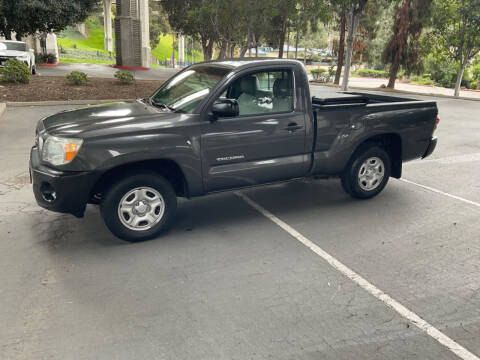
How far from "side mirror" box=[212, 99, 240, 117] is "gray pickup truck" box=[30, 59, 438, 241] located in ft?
0.04

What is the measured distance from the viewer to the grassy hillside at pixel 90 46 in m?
57.2

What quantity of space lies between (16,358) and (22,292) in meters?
0.93

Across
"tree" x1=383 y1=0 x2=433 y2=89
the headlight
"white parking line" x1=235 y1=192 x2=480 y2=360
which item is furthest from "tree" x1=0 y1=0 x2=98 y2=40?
"white parking line" x1=235 y1=192 x2=480 y2=360

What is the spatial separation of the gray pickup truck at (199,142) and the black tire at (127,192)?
11 millimetres

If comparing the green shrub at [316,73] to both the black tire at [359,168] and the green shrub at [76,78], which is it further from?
the black tire at [359,168]

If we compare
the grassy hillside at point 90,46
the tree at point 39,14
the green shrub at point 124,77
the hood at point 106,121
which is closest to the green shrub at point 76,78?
the green shrub at point 124,77

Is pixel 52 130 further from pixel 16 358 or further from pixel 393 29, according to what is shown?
pixel 393 29

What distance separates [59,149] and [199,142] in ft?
4.74

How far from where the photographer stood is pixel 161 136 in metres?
4.59

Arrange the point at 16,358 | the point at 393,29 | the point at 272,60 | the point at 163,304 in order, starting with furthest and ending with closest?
the point at 393,29
the point at 272,60
the point at 163,304
the point at 16,358

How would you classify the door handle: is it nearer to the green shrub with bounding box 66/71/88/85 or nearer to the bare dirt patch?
the bare dirt patch

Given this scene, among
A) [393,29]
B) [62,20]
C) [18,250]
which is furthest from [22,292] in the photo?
[393,29]

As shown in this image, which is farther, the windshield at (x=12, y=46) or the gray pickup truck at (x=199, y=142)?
the windshield at (x=12, y=46)

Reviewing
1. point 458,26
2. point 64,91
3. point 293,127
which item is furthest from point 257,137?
point 458,26
